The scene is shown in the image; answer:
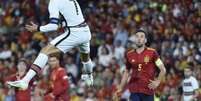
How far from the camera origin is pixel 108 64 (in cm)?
2488

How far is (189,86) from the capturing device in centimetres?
2067

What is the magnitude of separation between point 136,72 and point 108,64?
10.2 metres

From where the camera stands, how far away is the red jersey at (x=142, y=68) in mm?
14531

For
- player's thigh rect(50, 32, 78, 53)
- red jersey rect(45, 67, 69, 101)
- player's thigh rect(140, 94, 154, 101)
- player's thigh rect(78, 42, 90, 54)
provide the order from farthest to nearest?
red jersey rect(45, 67, 69, 101), player's thigh rect(78, 42, 90, 54), player's thigh rect(50, 32, 78, 53), player's thigh rect(140, 94, 154, 101)

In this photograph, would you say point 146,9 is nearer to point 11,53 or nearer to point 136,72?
point 11,53

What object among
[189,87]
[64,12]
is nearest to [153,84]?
[64,12]

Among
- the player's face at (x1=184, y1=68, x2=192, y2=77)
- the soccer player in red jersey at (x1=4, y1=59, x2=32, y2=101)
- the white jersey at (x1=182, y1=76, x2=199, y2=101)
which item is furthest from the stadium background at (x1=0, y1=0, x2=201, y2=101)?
the soccer player in red jersey at (x1=4, y1=59, x2=32, y2=101)

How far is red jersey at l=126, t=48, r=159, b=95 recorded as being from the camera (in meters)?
14.5

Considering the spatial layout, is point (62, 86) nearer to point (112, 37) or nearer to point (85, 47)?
point (85, 47)

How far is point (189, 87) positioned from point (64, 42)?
22.1 ft

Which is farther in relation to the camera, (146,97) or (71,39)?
(71,39)

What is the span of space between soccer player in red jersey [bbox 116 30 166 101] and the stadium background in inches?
274

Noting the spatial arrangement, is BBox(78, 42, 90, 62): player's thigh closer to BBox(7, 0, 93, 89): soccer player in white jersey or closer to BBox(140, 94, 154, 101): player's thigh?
BBox(7, 0, 93, 89): soccer player in white jersey

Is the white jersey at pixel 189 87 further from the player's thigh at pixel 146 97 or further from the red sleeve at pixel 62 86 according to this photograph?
the player's thigh at pixel 146 97
